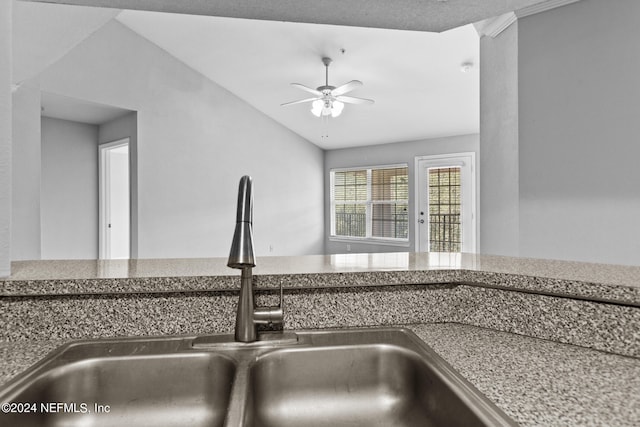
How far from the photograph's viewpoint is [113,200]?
18.4 ft

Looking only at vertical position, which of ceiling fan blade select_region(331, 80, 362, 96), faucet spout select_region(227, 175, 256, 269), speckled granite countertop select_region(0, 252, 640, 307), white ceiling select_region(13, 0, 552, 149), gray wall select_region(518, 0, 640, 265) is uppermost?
white ceiling select_region(13, 0, 552, 149)

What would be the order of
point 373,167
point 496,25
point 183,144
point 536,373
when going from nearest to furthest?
1. point 536,373
2. point 496,25
3. point 183,144
4. point 373,167

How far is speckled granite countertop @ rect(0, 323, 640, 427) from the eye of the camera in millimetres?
489

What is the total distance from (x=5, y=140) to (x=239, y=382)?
2.32 ft

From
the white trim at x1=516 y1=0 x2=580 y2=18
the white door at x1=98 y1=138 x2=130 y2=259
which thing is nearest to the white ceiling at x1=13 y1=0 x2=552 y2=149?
the white door at x1=98 y1=138 x2=130 y2=259

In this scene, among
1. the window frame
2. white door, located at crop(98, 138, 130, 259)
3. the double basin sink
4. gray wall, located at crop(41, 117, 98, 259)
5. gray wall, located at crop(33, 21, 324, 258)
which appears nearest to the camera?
the double basin sink

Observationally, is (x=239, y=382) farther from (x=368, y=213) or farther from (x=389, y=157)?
(x=368, y=213)

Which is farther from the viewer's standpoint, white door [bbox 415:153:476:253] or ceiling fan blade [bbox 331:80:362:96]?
white door [bbox 415:153:476:253]

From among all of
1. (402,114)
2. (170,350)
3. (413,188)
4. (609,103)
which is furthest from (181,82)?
(170,350)

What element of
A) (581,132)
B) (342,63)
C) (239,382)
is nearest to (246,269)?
(239,382)

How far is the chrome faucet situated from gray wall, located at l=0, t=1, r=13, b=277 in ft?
1.63

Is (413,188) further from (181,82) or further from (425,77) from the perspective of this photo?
(181,82)

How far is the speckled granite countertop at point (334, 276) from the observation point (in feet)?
2.44

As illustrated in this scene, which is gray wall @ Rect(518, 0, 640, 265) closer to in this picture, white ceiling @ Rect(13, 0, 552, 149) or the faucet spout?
white ceiling @ Rect(13, 0, 552, 149)
